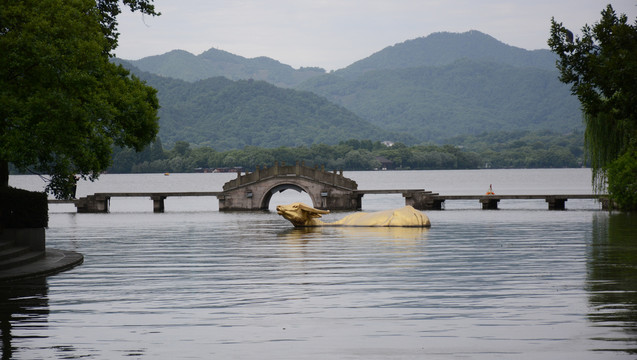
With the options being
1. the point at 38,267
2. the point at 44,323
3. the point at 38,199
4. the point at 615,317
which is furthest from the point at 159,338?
the point at 38,199

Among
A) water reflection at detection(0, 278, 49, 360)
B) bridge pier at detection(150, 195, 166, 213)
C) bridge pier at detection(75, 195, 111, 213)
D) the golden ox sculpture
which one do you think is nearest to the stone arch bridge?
bridge pier at detection(150, 195, 166, 213)

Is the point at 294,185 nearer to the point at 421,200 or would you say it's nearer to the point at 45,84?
the point at 421,200

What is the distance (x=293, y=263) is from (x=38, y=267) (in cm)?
623

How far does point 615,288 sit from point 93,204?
63.1 m

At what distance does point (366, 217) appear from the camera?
136ft

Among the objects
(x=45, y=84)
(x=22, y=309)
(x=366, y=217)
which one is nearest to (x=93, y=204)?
(x=366, y=217)

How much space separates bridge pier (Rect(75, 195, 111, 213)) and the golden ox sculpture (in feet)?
118

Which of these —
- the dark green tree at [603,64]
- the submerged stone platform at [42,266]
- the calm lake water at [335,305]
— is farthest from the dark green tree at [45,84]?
the dark green tree at [603,64]

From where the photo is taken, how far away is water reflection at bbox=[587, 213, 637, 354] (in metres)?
11.3

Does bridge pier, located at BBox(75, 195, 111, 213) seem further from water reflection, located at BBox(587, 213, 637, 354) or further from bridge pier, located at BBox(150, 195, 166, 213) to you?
water reflection, located at BBox(587, 213, 637, 354)

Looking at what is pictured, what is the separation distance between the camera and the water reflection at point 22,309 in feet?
→ 38.4

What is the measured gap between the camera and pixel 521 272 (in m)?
19.1

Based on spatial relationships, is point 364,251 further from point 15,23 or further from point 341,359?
point 341,359

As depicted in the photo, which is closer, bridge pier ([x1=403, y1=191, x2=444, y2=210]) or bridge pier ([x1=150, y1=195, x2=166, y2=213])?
bridge pier ([x1=403, y1=191, x2=444, y2=210])
